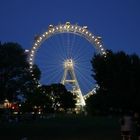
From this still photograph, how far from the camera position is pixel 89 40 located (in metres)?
100

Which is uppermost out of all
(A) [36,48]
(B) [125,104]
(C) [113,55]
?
(A) [36,48]

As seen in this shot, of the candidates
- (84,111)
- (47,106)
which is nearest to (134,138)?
(84,111)

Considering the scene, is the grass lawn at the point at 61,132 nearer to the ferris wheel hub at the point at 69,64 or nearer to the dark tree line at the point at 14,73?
the dark tree line at the point at 14,73

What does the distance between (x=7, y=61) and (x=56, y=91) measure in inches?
3153

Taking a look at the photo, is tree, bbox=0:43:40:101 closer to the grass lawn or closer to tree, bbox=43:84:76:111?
the grass lawn

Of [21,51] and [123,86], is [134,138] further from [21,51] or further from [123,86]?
[21,51]

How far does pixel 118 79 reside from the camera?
175ft

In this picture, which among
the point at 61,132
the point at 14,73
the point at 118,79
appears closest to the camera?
the point at 61,132

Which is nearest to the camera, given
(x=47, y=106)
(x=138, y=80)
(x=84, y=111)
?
(x=138, y=80)

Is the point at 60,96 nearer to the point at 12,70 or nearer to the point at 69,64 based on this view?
the point at 69,64

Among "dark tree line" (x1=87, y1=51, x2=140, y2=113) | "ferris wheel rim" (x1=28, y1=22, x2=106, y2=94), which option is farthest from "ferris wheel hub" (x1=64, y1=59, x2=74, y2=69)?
"dark tree line" (x1=87, y1=51, x2=140, y2=113)

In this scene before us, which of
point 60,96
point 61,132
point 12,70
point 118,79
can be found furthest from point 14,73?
point 60,96

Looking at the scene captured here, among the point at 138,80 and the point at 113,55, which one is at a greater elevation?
the point at 113,55

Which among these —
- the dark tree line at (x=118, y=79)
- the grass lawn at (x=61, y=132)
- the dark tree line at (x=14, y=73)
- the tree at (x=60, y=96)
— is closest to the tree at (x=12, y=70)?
the dark tree line at (x=14, y=73)
